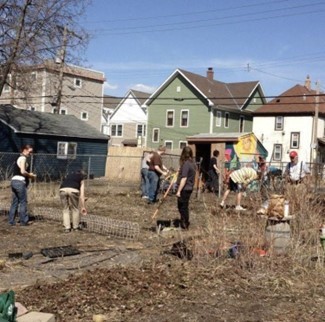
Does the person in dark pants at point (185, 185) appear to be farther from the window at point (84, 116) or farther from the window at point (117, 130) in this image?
the window at point (117, 130)

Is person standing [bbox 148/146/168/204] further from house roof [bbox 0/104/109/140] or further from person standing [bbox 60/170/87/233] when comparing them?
house roof [bbox 0/104/109/140]

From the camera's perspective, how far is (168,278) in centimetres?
620

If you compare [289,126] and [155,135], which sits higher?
[289,126]

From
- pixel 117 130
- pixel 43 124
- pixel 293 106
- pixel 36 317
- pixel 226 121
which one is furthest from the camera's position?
pixel 117 130

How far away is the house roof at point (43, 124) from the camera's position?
2864 centimetres

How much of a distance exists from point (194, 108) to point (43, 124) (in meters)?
19.7

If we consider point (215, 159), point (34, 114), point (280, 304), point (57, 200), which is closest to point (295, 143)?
point (34, 114)

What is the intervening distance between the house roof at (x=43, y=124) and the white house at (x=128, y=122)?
813 inches

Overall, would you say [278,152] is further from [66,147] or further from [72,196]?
[72,196]

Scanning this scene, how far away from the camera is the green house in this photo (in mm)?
46719

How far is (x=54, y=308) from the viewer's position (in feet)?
16.7

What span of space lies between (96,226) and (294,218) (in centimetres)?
406

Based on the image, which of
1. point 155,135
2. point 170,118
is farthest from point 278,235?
point 155,135

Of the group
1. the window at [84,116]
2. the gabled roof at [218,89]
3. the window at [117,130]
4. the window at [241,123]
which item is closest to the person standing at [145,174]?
the gabled roof at [218,89]
